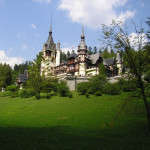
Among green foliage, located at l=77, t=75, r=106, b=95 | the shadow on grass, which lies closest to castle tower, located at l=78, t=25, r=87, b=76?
green foliage, located at l=77, t=75, r=106, b=95

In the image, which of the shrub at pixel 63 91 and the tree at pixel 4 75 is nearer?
the shrub at pixel 63 91

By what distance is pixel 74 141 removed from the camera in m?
9.94

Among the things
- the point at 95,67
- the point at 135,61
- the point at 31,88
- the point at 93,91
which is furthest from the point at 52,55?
the point at 135,61

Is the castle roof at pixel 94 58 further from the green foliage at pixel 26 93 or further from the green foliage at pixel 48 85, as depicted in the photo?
the green foliage at pixel 26 93

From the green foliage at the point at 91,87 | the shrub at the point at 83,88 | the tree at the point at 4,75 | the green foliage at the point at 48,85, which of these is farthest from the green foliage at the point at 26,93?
the tree at the point at 4,75

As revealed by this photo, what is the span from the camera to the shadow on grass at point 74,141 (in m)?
8.78

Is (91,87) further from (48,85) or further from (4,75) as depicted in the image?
(4,75)

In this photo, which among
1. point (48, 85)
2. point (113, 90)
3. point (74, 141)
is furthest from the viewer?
point (48, 85)

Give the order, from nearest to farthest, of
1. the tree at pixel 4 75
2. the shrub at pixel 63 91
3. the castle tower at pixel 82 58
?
the shrub at pixel 63 91 → the tree at pixel 4 75 → the castle tower at pixel 82 58

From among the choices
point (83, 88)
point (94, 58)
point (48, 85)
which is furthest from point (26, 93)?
point (94, 58)

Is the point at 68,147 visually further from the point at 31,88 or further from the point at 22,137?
the point at 31,88

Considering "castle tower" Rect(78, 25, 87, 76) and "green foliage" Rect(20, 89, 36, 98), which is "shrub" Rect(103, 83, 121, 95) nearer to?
"green foliage" Rect(20, 89, 36, 98)

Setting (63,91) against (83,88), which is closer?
(63,91)

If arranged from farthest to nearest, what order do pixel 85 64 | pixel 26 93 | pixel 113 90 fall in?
pixel 85 64, pixel 26 93, pixel 113 90
